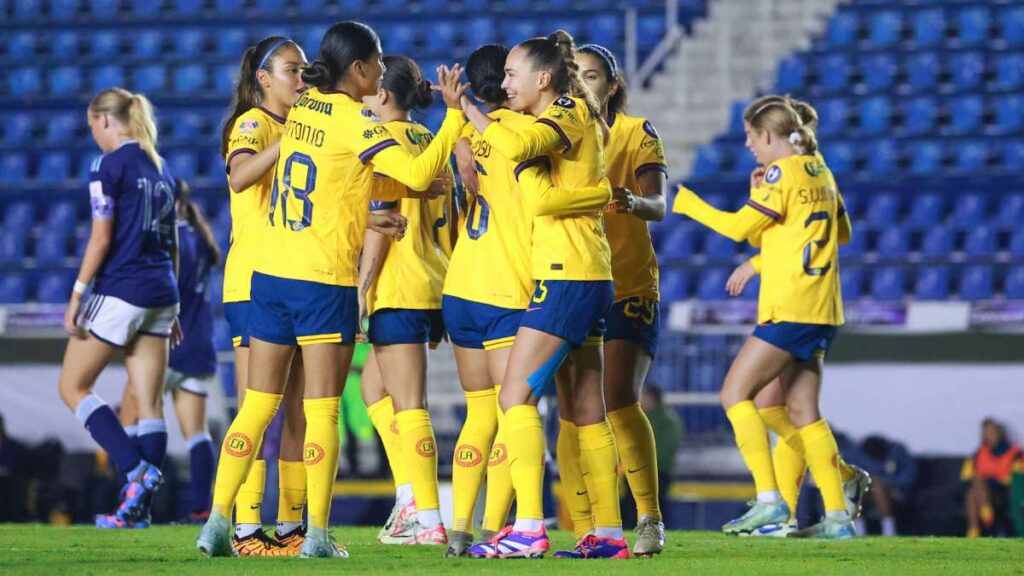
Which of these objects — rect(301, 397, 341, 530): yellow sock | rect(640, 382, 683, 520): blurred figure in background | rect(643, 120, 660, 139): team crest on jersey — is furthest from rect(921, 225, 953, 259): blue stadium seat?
rect(301, 397, 341, 530): yellow sock

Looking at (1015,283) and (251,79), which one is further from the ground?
(251,79)

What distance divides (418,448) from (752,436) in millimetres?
1761

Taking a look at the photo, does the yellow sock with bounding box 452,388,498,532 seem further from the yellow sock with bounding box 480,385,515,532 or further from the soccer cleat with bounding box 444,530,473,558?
the soccer cleat with bounding box 444,530,473,558

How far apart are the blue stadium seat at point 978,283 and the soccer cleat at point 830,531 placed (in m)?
7.07

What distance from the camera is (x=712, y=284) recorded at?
13.7 metres

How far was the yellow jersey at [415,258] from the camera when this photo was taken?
5.58m

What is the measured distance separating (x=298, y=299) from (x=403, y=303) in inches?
36.3

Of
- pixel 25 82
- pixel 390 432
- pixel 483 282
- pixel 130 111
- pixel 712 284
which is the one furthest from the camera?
pixel 25 82

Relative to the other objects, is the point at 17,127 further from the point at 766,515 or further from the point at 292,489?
the point at 292,489

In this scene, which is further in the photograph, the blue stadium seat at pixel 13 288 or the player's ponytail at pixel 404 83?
the blue stadium seat at pixel 13 288

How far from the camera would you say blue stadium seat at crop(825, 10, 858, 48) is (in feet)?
52.0

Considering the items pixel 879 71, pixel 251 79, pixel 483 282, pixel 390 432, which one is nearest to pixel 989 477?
pixel 390 432

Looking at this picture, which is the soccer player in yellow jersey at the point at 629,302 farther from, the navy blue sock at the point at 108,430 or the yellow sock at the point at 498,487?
the navy blue sock at the point at 108,430

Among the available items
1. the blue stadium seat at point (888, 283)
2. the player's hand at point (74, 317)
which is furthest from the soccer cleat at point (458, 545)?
the blue stadium seat at point (888, 283)
